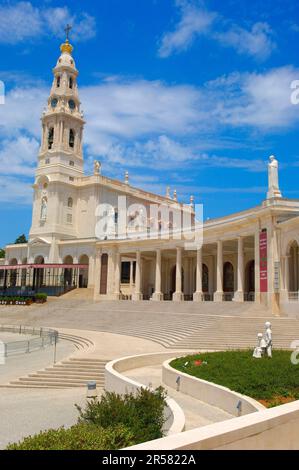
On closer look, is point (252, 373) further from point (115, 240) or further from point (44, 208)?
point (44, 208)

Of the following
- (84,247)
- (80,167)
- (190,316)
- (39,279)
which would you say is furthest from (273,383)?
(80,167)

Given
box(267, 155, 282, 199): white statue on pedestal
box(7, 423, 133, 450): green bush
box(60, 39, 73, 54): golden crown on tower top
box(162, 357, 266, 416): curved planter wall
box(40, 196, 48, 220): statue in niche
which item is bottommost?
box(162, 357, 266, 416): curved planter wall

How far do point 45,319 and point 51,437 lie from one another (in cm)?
3573

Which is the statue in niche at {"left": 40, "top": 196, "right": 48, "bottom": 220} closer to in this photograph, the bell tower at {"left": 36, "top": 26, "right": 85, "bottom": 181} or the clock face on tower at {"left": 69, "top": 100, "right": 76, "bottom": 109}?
the bell tower at {"left": 36, "top": 26, "right": 85, "bottom": 181}

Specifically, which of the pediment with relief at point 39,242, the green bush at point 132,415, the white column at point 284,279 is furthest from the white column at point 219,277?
the pediment with relief at point 39,242

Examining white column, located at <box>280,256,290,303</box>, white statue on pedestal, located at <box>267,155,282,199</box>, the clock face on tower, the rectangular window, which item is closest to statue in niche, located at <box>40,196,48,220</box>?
the rectangular window

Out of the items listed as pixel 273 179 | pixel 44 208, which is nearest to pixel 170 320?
pixel 273 179

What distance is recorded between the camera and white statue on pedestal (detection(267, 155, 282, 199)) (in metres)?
31.7

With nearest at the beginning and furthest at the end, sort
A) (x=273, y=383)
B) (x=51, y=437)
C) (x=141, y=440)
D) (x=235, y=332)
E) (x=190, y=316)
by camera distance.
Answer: (x=51, y=437)
(x=141, y=440)
(x=273, y=383)
(x=235, y=332)
(x=190, y=316)

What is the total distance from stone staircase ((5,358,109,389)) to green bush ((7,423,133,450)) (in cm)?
907

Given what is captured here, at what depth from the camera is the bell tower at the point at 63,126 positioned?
63.9m

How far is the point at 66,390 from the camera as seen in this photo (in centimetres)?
1500

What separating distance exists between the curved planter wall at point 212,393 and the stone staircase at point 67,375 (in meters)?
2.99
